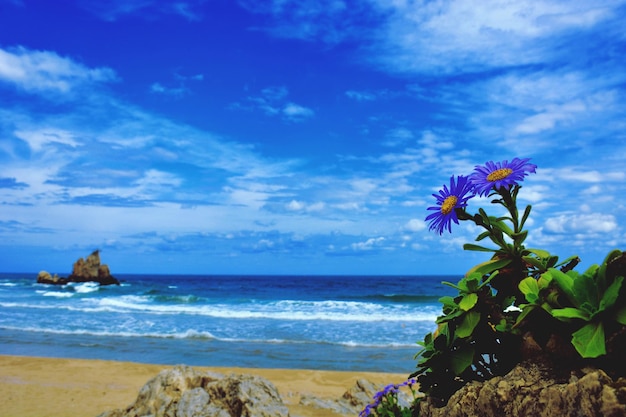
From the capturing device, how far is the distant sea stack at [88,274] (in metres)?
56.5

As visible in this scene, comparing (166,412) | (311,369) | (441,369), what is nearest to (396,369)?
(311,369)

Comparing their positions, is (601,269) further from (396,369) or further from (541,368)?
(396,369)

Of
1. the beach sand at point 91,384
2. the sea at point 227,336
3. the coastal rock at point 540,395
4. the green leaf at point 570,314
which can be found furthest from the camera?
the sea at point 227,336

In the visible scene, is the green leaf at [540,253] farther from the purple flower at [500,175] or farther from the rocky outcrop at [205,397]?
the rocky outcrop at [205,397]

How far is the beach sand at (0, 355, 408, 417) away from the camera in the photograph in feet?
24.9

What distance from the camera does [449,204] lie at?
7.46ft

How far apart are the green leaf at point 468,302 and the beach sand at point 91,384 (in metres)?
4.20

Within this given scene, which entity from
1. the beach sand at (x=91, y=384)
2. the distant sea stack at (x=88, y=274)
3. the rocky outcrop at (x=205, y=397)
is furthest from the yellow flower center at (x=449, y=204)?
the distant sea stack at (x=88, y=274)

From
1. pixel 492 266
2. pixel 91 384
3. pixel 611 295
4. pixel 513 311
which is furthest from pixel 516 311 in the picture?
pixel 91 384

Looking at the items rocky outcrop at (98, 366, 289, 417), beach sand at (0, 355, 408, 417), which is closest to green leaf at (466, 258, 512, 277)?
rocky outcrop at (98, 366, 289, 417)

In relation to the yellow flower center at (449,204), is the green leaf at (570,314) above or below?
below

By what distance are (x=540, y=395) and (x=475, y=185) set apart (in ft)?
2.83

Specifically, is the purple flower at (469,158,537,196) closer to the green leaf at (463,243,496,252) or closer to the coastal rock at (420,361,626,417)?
the green leaf at (463,243,496,252)

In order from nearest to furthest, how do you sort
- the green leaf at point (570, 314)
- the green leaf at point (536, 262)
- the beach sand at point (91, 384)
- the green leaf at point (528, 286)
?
the green leaf at point (570, 314) → the green leaf at point (528, 286) → the green leaf at point (536, 262) → the beach sand at point (91, 384)
